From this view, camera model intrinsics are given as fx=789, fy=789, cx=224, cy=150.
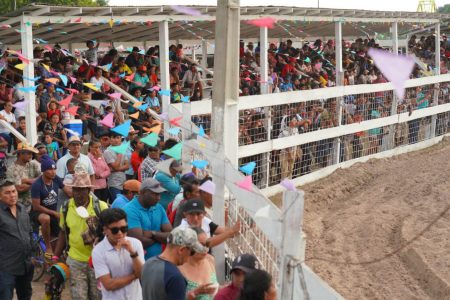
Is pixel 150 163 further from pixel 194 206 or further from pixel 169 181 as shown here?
pixel 194 206

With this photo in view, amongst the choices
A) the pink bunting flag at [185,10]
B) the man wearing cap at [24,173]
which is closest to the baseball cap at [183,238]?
the man wearing cap at [24,173]

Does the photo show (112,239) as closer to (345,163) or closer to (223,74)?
(223,74)

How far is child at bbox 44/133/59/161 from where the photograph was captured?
11.2 meters

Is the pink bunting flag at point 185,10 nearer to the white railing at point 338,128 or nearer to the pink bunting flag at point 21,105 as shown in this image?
the white railing at point 338,128

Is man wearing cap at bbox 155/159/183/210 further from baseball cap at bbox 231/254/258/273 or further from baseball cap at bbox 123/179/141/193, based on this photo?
baseball cap at bbox 231/254/258/273

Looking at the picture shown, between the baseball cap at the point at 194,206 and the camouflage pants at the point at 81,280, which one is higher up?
the baseball cap at the point at 194,206

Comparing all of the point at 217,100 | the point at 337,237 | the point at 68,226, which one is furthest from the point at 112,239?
the point at 337,237

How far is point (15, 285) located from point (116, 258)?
1.68 meters

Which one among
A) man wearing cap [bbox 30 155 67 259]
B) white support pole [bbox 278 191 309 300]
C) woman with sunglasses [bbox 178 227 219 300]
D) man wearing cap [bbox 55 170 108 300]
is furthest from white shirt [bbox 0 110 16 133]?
white support pole [bbox 278 191 309 300]

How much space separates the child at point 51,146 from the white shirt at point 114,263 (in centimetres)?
543

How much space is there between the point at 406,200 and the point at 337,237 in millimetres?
2518

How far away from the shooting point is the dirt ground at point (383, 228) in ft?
30.5

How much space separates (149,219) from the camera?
691 cm

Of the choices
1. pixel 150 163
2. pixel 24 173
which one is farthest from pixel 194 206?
pixel 24 173
